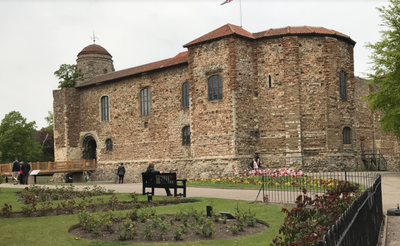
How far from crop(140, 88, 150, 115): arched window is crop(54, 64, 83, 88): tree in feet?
33.0

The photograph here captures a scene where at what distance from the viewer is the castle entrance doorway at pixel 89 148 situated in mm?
40875

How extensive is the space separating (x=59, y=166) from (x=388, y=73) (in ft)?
90.1

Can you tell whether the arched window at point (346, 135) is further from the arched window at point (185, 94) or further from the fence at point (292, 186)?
Answer: the arched window at point (185, 94)

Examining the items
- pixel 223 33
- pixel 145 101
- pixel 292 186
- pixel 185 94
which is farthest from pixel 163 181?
pixel 145 101

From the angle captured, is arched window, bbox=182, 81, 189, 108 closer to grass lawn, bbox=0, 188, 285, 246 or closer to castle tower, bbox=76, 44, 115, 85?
castle tower, bbox=76, 44, 115, 85

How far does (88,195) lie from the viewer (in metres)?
17.6

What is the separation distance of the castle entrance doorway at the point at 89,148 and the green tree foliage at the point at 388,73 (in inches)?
1003

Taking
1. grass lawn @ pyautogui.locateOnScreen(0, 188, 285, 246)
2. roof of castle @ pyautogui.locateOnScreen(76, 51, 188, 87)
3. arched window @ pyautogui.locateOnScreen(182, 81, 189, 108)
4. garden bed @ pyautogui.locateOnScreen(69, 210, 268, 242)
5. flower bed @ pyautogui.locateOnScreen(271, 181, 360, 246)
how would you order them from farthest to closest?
roof of castle @ pyautogui.locateOnScreen(76, 51, 188, 87) → arched window @ pyautogui.locateOnScreen(182, 81, 189, 108) → garden bed @ pyautogui.locateOnScreen(69, 210, 268, 242) → grass lawn @ pyautogui.locateOnScreen(0, 188, 285, 246) → flower bed @ pyautogui.locateOnScreen(271, 181, 360, 246)

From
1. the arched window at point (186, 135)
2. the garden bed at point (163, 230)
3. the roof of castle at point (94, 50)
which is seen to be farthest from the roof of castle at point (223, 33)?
the garden bed at point (163, 230)

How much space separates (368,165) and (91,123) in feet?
81.7

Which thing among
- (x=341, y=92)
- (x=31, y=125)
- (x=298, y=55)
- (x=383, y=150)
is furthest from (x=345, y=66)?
(x=31, y=125)

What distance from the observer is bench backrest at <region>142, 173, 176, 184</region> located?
1551cm

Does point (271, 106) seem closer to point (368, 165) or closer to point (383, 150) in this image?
point (368, 165)

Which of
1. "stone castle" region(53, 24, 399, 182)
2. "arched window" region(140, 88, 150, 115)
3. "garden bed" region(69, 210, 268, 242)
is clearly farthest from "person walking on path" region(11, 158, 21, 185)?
"garden bed" region(69, 210, 268, 242)
